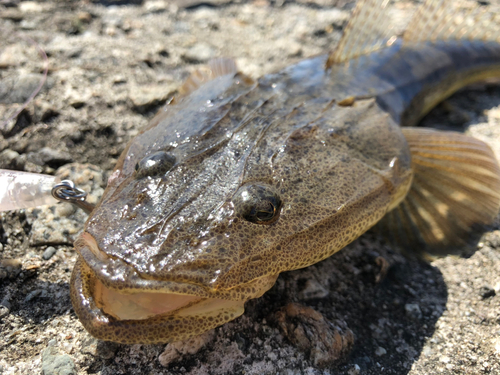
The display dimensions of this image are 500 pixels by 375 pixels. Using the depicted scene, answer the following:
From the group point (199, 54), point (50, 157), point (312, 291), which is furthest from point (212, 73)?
point (312, 291)

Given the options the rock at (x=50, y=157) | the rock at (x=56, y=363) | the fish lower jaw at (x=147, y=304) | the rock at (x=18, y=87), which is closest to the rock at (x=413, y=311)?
the fish lower jaw at (x=147, y=304)

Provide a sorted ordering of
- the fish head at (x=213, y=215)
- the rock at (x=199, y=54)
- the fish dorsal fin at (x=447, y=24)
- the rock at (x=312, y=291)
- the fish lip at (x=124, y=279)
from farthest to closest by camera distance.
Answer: the rock at (x=199, y=54) → the fish dorsal fin at (x=447, y=24) → the rock at (x=312, y=291) → the fish head at (x=213, y=215) → the fish lip at (x=124, y=279)

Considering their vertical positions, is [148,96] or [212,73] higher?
[212,73]

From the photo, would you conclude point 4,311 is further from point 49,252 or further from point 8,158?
point 8,158

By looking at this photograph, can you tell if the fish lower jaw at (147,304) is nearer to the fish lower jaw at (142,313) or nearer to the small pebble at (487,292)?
the fish lower jaw at (142,313)

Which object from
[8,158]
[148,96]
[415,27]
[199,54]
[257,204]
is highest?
[415,27]

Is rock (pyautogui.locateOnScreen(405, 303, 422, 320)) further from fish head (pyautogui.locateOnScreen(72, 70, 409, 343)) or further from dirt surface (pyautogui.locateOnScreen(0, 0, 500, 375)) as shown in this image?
fish head (pyautogui.locateOnScreen(72, 70, 409, 343))

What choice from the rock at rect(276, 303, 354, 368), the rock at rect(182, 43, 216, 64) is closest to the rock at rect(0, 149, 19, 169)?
the rock at rect(182, 43, 216, 64)

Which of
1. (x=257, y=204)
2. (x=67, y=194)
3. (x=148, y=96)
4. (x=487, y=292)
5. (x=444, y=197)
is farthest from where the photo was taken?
(x=148, y=96)

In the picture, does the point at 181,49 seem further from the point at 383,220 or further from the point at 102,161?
the point at 383,220
